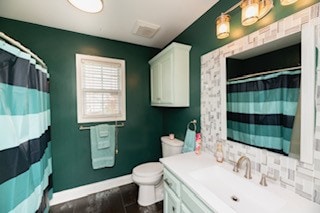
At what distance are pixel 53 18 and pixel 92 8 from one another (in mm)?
837

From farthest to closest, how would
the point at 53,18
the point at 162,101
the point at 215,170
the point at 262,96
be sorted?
the point at 162,101
the point at 53,18
the point at 215,170
the point at 262,96

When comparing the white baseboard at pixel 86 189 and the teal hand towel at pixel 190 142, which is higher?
the teal hand towel at pixel 190 142

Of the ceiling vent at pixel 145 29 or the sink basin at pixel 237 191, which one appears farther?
the ceiling vent at pixel 145 29

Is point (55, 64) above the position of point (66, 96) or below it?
above

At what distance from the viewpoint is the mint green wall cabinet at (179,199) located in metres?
0.94

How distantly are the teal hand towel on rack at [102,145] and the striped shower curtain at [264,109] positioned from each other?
1704mm

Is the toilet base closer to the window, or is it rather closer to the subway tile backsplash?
the subway tile backsplash

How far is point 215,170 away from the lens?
1275 millimetres

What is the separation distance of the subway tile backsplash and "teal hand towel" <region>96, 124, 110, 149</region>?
143 centimetres

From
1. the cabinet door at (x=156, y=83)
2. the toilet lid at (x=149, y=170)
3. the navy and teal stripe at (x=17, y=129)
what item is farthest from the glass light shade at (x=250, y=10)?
the toilet lid at (x=149, y=170)

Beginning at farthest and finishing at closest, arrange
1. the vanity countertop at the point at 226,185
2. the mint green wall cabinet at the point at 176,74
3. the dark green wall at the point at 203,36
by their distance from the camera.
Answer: the mint green wall cabinet at the point at 176,74 → the dark green wall at the point at 203,36 → the vanity countertop at the point at 226,185

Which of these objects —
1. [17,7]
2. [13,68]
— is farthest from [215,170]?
[17,7]

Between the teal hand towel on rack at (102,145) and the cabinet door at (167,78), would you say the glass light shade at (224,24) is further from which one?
the teal hand towel on rack at (102,145)

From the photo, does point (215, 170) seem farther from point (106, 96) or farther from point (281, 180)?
point (106, 96)
